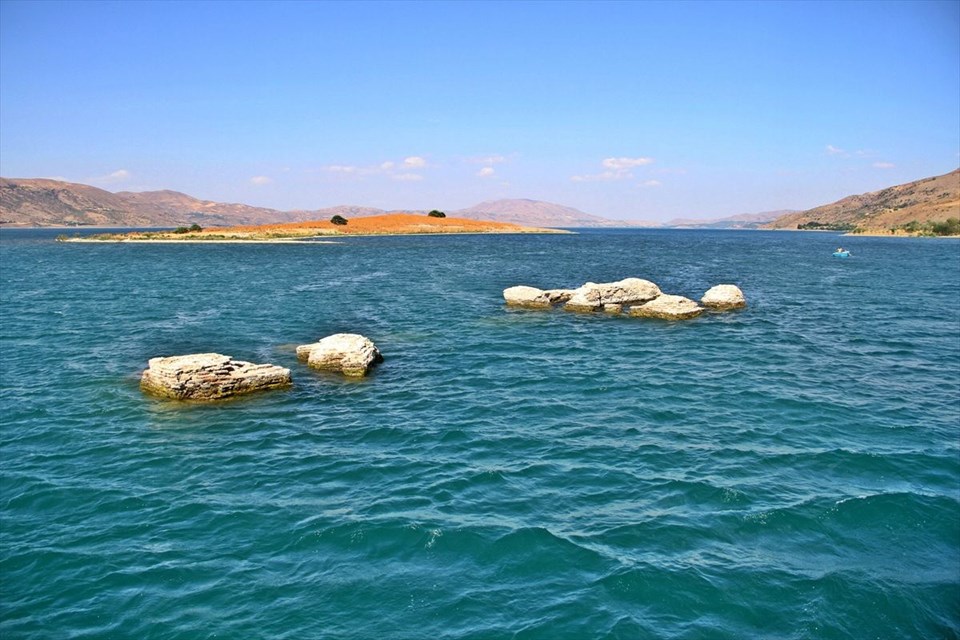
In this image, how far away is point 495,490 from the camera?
15008mm

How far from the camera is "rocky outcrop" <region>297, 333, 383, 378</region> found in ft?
82.5

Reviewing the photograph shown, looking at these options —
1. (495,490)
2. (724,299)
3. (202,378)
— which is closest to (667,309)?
(724,299)

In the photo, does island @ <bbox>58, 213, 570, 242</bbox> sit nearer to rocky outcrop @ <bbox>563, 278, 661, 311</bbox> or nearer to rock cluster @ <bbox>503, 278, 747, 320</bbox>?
rock cluster @ <bbox>503, 278, 747, 320</bbox>

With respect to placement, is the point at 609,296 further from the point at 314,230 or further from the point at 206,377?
the point at 314,230

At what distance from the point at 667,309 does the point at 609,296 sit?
4458mm

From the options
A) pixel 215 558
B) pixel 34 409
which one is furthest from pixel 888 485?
pixel 34 409

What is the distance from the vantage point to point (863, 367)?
2678 cm

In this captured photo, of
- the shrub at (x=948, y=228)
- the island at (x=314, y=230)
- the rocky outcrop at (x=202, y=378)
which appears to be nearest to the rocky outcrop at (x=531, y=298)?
the rocky outcrop at (x=202, y=378)

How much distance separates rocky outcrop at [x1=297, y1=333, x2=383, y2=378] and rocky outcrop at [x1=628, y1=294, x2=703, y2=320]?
2001 cm

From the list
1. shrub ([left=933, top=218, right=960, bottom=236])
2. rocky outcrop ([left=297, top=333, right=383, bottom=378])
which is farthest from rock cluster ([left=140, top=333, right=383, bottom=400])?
shrub ([left=933, top=218, right=960, bottom=236])

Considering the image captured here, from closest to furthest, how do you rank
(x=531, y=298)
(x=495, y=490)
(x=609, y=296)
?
(x=495, y=490) → (x=609, y=296) → (x=531, y=298)

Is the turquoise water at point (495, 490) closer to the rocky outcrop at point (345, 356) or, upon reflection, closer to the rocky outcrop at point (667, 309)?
the rocky outcrop at point (345, 356)

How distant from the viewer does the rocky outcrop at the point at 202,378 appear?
21.5 metres

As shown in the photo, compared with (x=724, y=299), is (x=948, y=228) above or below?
above
